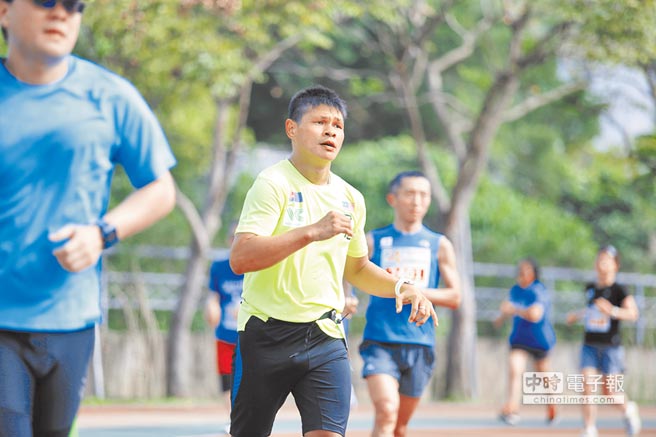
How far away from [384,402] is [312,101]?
344 centimetres

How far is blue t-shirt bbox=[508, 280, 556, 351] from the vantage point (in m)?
15.7

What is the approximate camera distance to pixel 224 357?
1148 cm

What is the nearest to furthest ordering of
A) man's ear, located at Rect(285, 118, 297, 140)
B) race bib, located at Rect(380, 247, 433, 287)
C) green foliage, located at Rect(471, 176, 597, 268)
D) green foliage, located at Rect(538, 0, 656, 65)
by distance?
1. man's ear, located at Rect(285, 118, 297, 140)
2. race bib, located at Rect(380, 247, 433, 287)
3. green foliage, located at Rect(538, 0, 656, 65)
4. green foliage, located at Rect(471, 176, 597, 268)

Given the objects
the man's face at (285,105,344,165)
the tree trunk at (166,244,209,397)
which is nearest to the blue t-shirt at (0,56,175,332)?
the man's face at (285,105,344,165)

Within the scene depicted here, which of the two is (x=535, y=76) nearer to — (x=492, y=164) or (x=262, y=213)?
(x=492, y=164)

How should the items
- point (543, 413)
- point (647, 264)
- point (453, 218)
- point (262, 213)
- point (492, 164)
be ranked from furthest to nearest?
point (492, 164) < point (647, 264) < point (453, 218) < point (543, 413) < point (262, 213)

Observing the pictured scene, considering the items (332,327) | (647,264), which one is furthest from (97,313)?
(647,264)

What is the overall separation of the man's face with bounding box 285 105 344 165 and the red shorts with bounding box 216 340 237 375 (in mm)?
5857

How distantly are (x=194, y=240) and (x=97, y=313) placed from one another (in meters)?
15.6

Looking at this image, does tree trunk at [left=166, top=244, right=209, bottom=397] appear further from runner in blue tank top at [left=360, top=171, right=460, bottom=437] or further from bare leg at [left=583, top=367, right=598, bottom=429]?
runner in blue tank top at [left=360, top=171, right=460, bottom=437]

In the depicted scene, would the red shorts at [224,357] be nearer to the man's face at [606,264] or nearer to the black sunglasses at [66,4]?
the man's face at [606,264]

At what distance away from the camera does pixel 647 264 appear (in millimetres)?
27859

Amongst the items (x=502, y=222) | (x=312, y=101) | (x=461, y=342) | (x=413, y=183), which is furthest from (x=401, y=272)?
(x=502, y=222)

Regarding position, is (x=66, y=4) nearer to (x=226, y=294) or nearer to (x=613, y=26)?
(x=226, y=294)
